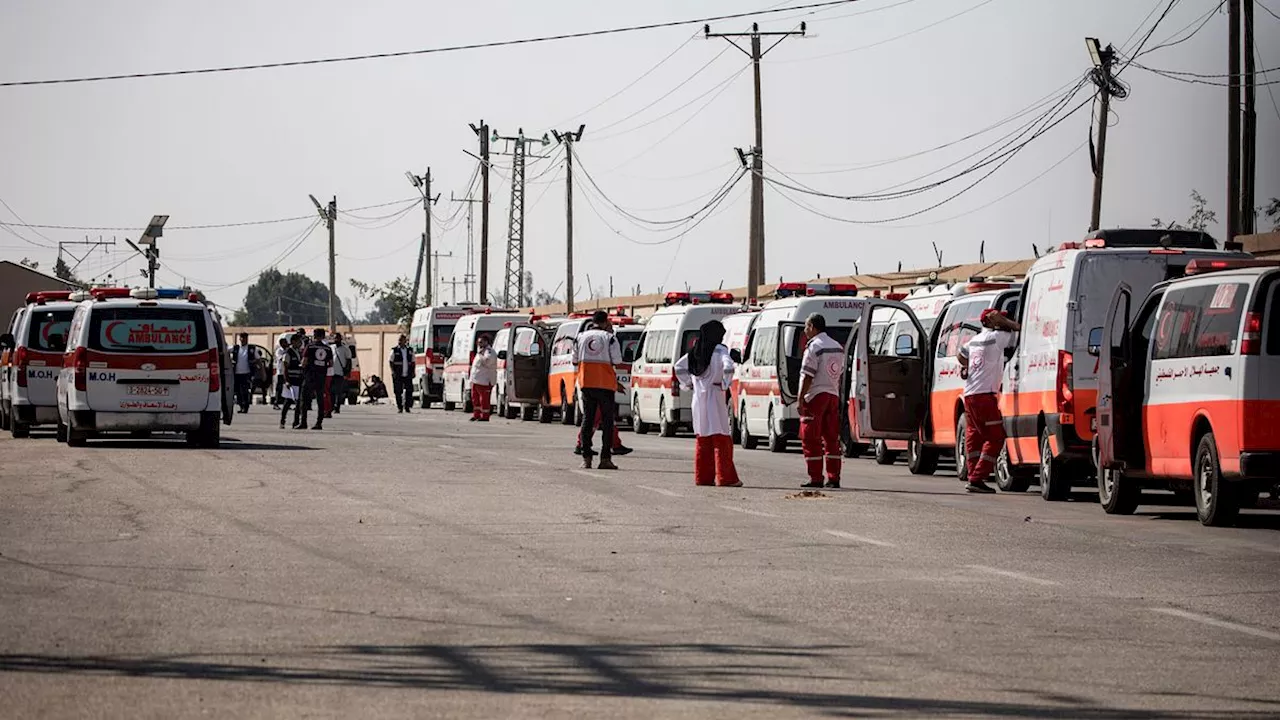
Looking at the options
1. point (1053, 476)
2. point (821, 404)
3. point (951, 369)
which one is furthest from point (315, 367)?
point (1053, 476)

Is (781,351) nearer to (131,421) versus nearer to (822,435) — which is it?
(822,435)

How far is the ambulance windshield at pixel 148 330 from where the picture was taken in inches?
1113

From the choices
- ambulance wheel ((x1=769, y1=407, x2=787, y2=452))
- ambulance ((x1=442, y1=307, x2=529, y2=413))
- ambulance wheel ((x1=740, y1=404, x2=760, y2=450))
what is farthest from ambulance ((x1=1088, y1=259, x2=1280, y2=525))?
ambulance ((x1=442, y1=307, x2=529, y2=413))

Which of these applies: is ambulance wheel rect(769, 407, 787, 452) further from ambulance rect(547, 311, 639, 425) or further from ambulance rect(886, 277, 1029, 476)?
ambulance rect(547, 311, 639, 425)

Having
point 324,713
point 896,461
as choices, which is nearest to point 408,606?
point 324,713

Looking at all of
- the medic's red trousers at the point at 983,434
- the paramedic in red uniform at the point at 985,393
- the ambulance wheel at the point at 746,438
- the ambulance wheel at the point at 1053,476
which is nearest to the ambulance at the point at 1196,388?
the ambulance wheel at the point at 1053,476

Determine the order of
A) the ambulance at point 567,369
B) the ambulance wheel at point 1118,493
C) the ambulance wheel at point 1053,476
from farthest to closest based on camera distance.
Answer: the ambulance at point 567,369 < the ambulance wheel at point 1053,476 < the ambulance wheel at point 1118,493

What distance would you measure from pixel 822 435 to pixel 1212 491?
5740 mm

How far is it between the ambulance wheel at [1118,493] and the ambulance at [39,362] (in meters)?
17.8

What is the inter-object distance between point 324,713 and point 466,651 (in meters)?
1.65

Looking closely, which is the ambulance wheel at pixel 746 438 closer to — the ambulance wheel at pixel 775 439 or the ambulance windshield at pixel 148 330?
the ambulance wheel at pixel 775 439

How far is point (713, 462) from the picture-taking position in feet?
72.5

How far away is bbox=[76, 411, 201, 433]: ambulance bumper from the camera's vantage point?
2827 cm

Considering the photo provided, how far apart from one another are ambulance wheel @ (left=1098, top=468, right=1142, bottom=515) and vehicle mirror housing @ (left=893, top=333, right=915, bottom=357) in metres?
6.92
